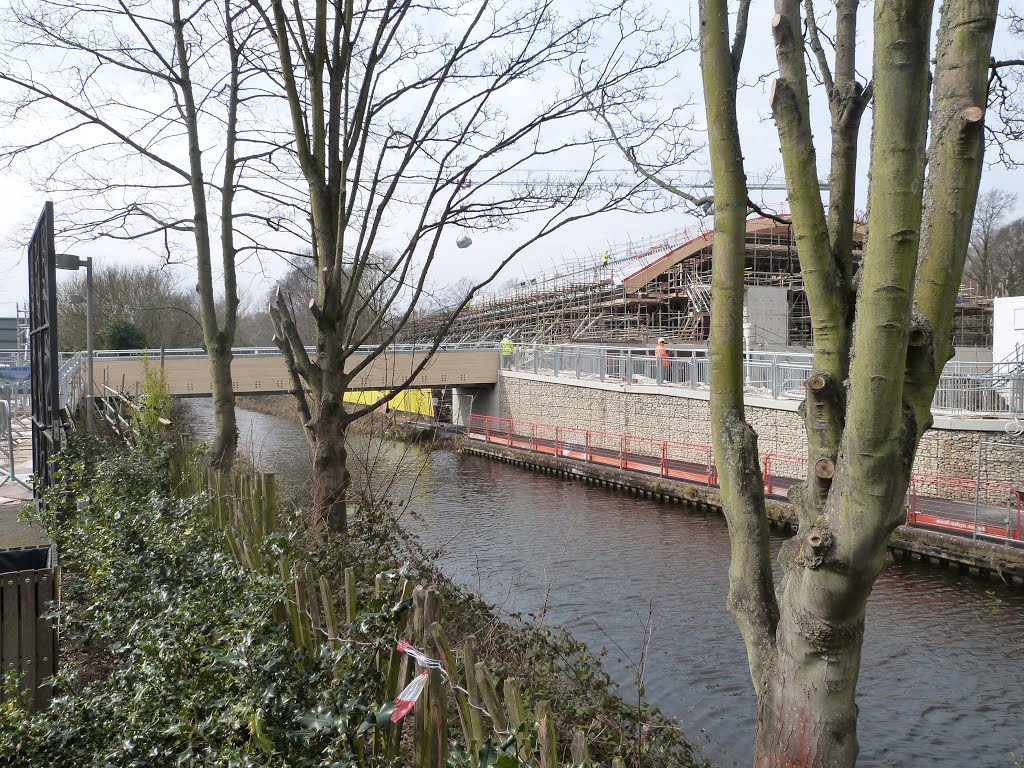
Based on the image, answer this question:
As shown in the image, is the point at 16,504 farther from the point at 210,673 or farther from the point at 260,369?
the point at 260,369

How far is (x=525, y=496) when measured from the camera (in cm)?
2155

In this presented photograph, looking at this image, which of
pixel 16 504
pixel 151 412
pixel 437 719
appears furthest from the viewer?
pixel 151 412

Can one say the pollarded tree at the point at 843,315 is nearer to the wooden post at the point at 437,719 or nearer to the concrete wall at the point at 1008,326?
the wooden post at the point at 437,719

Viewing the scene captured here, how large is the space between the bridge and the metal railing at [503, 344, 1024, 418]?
1.82 metres

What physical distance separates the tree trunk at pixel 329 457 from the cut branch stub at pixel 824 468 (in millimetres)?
4086

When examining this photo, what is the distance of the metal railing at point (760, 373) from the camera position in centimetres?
1678

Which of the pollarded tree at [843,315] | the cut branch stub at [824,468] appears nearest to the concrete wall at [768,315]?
the pollarded tree at [843,315]

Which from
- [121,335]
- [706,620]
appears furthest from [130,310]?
[706,620]

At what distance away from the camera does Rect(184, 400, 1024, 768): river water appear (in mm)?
8031

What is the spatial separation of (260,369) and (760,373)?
60.4 ft

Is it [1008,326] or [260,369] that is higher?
[1008,326]

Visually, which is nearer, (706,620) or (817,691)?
(817,691)

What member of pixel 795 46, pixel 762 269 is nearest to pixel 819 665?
pixel 795 46

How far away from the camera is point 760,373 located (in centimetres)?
2234
